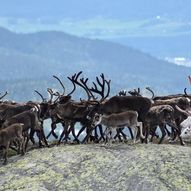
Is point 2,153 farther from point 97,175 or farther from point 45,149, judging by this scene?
point 97,175

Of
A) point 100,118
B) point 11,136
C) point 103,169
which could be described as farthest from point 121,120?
point 103,169

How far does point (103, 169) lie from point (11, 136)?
3.09m

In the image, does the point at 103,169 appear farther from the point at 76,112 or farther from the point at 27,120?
the point at 76,112

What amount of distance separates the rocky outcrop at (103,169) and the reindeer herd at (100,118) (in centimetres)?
156

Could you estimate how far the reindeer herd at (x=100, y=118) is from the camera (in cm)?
1941

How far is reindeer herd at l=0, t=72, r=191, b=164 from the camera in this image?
764 inches

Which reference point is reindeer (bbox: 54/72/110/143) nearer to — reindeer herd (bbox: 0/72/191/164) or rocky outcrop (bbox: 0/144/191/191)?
reindeer herd (bbox: 0/72/191/164)

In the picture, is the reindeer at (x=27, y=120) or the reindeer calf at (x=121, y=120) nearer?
the reindeer calf at (x=121, y=120)

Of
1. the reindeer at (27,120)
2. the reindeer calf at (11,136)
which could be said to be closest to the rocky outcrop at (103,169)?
the reindeer calf at (11,136)

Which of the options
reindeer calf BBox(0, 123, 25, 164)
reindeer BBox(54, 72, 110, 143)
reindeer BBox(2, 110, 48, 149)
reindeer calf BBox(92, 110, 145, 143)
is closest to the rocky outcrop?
reindeer calf BBox(0, 123, 25, 164)

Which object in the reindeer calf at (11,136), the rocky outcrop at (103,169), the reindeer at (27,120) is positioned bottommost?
the rocky outcrop at (103,169)

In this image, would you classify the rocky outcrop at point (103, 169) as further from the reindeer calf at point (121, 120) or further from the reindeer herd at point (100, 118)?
the reindeer calf at point (121, 120)

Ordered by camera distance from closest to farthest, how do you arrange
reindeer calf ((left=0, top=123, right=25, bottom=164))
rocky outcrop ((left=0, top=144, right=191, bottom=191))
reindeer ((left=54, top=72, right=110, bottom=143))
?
1. rocky outcrop ((left=0, top=144, right=191, bottom=191))
2. reindeer calf ((left=0, top=123, right=25, bottom=164))
3. reindeer ((left=54, top=72, right=110, bottom=143))

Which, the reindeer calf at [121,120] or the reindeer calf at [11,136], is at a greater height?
the reindeer calf at [121,120]
